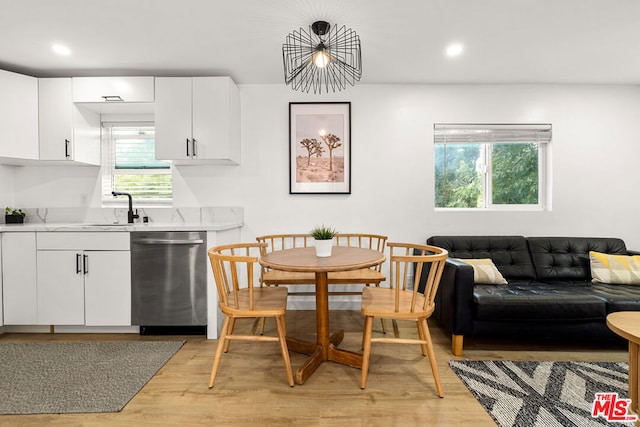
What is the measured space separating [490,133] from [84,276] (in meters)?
3.98

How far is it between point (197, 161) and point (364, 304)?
83.0 inches

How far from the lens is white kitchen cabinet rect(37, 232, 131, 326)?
8.77 ft

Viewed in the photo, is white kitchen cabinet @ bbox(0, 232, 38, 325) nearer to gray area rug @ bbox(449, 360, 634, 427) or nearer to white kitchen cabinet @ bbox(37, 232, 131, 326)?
white kitchen cabinet @ bbox(37, 232, 131, 326)

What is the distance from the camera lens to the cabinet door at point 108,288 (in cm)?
268

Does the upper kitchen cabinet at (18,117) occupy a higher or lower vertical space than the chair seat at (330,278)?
higher

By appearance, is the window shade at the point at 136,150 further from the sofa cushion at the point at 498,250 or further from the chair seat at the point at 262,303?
the sofa cushion at the point at 498,250

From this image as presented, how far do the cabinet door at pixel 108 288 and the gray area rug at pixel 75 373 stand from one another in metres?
0.21

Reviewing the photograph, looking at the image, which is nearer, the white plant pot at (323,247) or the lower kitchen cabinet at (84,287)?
the white plant pot at (323,247)

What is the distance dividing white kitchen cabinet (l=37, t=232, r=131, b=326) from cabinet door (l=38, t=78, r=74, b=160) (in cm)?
79

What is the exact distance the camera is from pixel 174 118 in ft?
9.68

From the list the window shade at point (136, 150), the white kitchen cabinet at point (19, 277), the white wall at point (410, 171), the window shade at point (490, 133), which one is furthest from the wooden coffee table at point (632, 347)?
the white kitchen cabinet at point (19, 277)

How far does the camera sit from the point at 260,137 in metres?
3.34

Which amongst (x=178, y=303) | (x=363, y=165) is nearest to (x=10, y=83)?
(x=178, y=303)

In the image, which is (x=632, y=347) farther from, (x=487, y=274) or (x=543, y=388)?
(x=487, y=274)
